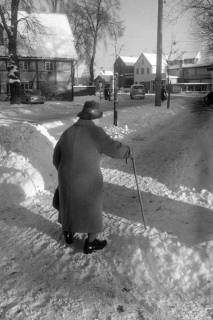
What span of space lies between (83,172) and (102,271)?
43.8 inches

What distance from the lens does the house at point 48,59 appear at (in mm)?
33875

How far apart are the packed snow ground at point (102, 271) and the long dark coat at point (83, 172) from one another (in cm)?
45

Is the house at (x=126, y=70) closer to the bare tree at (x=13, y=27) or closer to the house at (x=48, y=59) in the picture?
the house at (x=48, y=59)

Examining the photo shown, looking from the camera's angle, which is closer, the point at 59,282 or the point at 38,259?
the point at 59,282

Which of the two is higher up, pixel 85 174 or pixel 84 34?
pixel 84 34

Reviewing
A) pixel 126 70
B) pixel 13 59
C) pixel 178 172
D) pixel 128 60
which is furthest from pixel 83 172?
pixel 128 60

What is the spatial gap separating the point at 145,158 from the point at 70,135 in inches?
189

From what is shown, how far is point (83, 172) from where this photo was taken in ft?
12.7

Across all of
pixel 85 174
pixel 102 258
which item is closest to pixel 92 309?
pixel 102 258

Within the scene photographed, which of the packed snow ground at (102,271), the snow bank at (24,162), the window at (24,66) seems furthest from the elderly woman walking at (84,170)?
the window at (24,66)

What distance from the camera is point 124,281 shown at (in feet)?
11.5

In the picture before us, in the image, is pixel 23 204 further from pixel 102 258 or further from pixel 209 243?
pixel 209 243

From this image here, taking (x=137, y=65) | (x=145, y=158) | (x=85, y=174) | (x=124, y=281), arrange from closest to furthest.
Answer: (x=124, y=281) → (x=85, y=174) → (x=145, y=158) → (x=137, y=65)

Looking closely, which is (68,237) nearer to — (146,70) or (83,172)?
(83,172)
